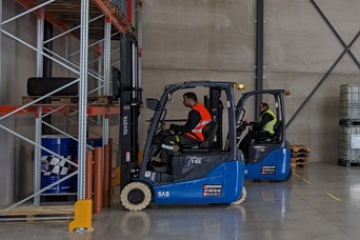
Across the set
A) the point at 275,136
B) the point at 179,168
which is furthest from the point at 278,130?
the point at 179,168

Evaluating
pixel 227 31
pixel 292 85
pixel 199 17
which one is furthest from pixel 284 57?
pixel 199 17

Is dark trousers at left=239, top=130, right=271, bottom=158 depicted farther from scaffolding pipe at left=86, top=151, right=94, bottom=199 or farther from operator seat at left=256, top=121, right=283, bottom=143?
scaffolding pipe at left=86, top=151, right=94, bottom=199

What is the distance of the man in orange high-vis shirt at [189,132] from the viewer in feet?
21.3

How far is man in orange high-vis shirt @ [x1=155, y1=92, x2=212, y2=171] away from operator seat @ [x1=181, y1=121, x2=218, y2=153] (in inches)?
2.1

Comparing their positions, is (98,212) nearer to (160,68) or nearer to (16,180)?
(16,180)

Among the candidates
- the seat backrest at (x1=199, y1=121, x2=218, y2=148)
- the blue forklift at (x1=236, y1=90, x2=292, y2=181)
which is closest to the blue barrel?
the seat backrest at (x1=199, y1=121, x2=218, y2=148)

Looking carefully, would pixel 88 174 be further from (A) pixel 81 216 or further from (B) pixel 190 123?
(B) pixel 190 123

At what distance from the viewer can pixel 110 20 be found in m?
7.22

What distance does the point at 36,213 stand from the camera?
5.62 metres

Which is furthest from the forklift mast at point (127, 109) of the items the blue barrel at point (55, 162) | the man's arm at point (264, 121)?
the man's arm at point (264, 121)

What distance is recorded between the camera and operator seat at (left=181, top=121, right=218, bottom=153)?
6520 mm

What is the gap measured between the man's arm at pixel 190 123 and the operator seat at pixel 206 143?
0.20 metres

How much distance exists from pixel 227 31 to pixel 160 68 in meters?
2.57

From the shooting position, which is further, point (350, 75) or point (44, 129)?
point (350, 75)
